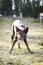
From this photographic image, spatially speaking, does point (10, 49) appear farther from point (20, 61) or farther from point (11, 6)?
point (11, 6)

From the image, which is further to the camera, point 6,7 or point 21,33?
point 6,7

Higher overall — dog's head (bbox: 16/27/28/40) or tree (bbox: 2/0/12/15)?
dog's head (bbox: 16/27/28/40)

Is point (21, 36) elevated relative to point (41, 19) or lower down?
elevated

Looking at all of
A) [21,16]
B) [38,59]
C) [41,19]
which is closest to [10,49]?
[38,59]

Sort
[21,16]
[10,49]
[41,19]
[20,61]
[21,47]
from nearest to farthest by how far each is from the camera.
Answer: [20,61], [10,49], [21,47], [41,19], [21,16]

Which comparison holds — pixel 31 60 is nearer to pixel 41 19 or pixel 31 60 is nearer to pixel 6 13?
pixel 41 19

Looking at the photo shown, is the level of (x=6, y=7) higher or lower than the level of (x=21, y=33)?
lower

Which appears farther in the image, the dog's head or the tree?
the tree

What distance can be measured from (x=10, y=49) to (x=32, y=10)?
12.4 m

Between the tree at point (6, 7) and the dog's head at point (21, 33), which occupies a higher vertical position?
the dog's head at point (21, 33)

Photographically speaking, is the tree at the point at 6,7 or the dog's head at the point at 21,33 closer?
the dog's head at the point at 21,33

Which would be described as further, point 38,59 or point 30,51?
point 30,51

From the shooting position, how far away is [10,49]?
7.92 m

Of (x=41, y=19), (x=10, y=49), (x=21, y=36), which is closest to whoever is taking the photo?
(x=21, y=36)
